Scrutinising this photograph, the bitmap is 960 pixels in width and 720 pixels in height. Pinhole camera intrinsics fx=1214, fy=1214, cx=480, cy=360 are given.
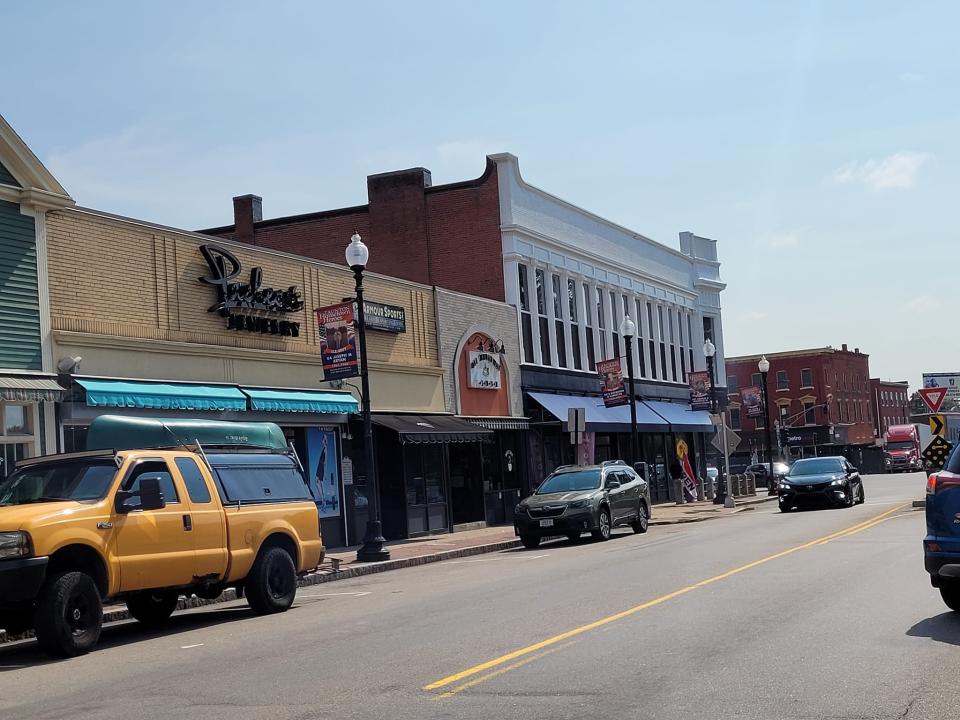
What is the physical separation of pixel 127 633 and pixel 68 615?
89.8 inches

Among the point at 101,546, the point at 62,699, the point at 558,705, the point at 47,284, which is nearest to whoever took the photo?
the point at 558,705

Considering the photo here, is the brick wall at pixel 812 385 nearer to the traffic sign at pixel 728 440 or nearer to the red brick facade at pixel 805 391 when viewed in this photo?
the red brick facade at pixel 805 391

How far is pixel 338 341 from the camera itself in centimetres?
2456

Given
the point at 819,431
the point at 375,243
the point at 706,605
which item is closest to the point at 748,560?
the point at 706,605

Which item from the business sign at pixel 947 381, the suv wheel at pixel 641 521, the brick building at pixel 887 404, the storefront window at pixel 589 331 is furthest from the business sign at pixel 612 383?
the brick building at pixel 887 404

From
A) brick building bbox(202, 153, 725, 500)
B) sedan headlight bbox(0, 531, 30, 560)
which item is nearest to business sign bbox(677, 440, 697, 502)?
brick building bbox(202, 153, 725, 500)

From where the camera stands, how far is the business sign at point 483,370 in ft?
111

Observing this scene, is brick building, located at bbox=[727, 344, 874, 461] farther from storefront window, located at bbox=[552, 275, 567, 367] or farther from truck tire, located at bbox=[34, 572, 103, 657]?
truck tire, located at bbox=[34, 572, 103, 657]

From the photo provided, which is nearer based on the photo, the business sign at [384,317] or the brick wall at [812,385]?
the business sign at [384,317]

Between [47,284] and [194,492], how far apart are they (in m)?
7.51

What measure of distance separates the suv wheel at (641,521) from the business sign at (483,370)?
699 centimetres

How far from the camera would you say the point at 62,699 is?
9.05 meters

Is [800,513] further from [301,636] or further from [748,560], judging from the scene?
[301,636]

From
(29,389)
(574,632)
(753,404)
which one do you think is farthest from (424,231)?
(574,632)
